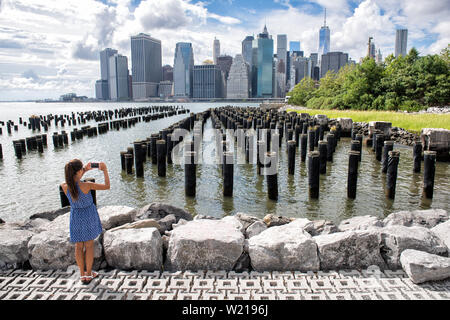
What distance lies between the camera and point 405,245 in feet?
16.9

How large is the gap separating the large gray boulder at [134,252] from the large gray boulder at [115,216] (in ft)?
3.94

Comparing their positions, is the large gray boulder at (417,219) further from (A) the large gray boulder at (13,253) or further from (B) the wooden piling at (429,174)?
(A) the large gray boulder at (13,253)

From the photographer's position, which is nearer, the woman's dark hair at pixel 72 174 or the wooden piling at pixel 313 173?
the woman's dark hair at pixel 72 174

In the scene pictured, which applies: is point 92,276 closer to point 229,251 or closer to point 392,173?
point 229,251

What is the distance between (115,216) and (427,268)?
5328 mm

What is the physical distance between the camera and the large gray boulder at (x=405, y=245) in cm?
512

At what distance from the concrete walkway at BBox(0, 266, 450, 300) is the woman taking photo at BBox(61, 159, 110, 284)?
254 mm

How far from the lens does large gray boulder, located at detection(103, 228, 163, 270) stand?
510cm

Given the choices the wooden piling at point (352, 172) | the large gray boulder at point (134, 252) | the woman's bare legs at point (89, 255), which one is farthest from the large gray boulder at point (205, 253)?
the wooden piling at point (352, 172)

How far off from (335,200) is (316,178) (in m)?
1.01

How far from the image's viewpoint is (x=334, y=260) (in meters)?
5.14

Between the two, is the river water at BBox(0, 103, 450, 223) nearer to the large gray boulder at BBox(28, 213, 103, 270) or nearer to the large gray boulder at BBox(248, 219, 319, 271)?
the large gray boulder at BBox(248, 219, 319, 271)

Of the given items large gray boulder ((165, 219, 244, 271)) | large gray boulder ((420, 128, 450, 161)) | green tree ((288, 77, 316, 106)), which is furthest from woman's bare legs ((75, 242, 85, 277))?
green tree ((288, 77, 316, 106))

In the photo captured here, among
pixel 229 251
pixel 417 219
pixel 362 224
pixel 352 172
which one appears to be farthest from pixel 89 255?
pixel 352 172
